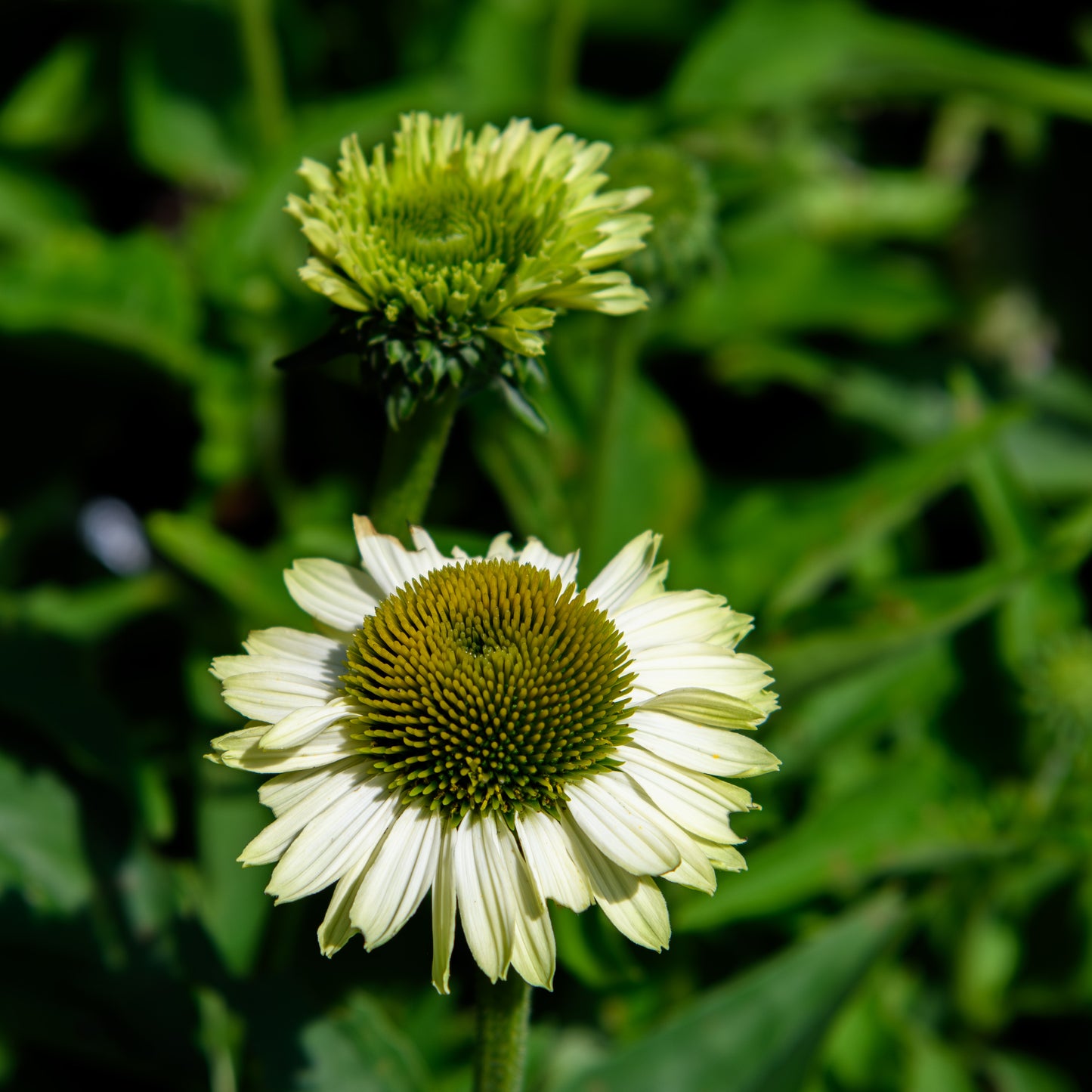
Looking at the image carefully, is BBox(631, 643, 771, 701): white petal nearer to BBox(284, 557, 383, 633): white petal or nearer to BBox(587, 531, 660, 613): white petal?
BBox(587, 531, 660, 613): white petal

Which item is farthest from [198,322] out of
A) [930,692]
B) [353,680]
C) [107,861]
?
[930,692]

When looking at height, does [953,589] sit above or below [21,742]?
above

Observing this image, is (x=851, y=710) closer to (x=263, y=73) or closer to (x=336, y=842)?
(x=336, y=842)

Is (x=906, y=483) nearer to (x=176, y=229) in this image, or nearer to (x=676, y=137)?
(x=676, y=137)

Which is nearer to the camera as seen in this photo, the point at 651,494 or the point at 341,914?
the point at 341,914

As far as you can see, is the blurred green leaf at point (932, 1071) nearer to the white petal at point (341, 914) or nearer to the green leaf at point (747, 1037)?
the green leaf at point (747, 1037)

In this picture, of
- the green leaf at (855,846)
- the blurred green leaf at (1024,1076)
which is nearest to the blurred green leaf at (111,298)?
the green leaf at (855,846)

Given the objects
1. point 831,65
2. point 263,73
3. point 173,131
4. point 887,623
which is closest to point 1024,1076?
point 887,623
